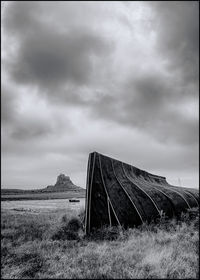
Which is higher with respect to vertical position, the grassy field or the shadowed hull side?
the shadowed hull side

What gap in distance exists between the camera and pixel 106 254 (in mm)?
5543

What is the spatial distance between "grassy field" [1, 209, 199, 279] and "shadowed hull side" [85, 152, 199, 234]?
1.76ft

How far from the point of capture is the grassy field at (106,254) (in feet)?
14.6

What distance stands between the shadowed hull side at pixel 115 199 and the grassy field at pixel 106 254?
21.1 inches

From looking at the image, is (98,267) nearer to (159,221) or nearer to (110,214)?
(110,214)

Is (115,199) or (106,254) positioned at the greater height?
(115,199)

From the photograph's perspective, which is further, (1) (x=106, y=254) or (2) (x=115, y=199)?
(2) (x=115, y=199)

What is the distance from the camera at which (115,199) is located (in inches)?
346

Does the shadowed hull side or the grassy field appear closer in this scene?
the grassy field

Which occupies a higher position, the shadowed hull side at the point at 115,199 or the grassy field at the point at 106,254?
the shadowed hull side at the point at 115,199

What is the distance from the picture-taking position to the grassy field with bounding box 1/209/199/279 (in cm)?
446

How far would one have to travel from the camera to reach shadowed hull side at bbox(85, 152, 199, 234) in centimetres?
833

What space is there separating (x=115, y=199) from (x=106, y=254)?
3.31 m

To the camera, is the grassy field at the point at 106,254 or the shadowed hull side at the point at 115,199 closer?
the grassy field at the point at 106,254
